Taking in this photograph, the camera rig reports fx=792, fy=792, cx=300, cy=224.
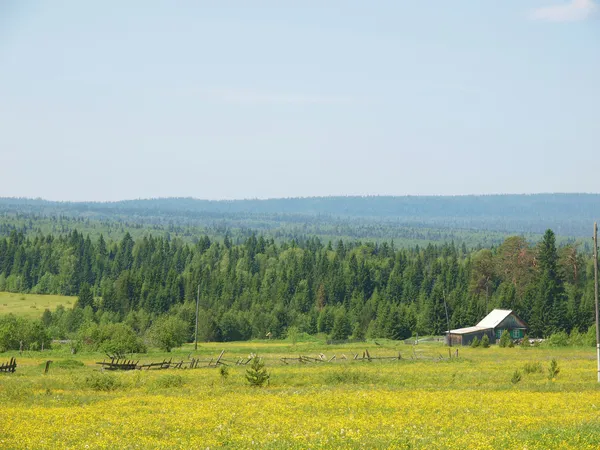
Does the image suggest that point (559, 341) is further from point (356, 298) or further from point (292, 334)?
point (356, 298)

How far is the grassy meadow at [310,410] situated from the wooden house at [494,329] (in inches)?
2070

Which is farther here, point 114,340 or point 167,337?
point 167,337

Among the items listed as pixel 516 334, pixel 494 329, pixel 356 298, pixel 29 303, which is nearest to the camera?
pixel 494 329

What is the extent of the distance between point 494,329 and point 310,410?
270 feet

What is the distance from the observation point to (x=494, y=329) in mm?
112062

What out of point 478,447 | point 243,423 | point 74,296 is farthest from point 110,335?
point 74,296

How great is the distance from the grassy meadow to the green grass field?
337 ft

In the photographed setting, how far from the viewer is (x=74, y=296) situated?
196125mm

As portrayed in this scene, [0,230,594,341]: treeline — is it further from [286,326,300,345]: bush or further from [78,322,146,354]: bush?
[78,322,146,354]: bush

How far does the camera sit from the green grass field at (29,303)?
506 ft

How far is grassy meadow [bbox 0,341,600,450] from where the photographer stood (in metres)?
26.0

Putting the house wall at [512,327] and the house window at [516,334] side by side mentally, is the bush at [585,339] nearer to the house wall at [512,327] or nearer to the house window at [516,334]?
the house window at [516,334]

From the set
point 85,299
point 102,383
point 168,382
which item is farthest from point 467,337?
point 85,299

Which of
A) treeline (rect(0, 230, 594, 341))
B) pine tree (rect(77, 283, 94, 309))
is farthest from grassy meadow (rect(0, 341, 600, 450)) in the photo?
pine tree (rect(77, 283, 94, 309))
